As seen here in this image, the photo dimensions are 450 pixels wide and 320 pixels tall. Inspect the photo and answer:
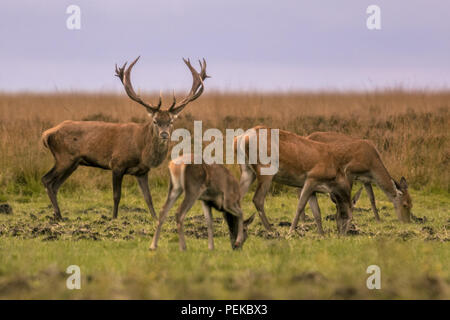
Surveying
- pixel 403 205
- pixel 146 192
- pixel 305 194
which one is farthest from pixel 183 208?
pixel 403 205

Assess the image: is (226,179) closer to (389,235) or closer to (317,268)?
(317,268)

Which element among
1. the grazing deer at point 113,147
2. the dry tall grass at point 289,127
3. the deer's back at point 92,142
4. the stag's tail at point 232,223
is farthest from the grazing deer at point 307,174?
the dry tall grass at point 289,127

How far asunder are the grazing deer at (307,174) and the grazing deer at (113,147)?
228 centimetres

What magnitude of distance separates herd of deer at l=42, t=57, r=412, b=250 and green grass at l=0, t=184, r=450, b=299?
382 mm

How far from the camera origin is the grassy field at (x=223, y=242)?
6.52 m

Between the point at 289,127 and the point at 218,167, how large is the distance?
41.9ft

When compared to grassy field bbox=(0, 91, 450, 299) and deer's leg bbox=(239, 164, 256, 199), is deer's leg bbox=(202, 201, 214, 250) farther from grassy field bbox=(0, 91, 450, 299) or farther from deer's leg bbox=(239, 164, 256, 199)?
deer's leg bbox=(239, 164, 256, 199)

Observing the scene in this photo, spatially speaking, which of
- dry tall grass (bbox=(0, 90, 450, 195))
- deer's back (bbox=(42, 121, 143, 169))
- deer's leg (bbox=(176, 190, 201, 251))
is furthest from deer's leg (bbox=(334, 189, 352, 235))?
dry tall grass (bbox=(0, 90, 450, 195))

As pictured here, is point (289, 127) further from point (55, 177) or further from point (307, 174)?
point (307, 174)

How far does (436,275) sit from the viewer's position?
7008 millimetres

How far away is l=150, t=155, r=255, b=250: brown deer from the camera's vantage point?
8.88 meters
